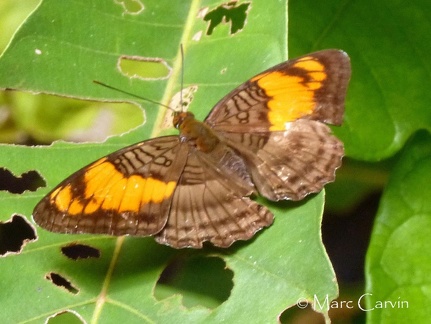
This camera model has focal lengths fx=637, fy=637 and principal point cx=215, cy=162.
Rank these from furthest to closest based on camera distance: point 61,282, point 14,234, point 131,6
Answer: point 131,6 < point 14,234 < point 61,282

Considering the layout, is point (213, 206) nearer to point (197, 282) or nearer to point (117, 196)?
point (117, 196)

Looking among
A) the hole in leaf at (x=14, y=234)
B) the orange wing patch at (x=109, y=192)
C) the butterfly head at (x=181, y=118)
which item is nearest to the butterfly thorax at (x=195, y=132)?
the butterfly head at (x=181, y=118)

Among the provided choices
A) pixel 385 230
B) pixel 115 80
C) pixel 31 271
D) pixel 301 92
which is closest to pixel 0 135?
pixel 115 80

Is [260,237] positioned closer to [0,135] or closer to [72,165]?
[72,165]

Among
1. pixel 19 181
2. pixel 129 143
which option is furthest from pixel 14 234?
pixel 129 143

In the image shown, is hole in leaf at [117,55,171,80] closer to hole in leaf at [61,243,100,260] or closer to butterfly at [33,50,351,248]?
butterfly at [33,50,351,248]

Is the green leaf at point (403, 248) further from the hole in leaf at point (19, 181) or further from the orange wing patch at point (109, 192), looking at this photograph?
the hole in leaf at point (19, 181)

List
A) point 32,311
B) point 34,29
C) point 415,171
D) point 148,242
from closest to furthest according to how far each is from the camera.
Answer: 1. point 32,311
2. point 148,242
3. point 34,29
4. point 415,171
